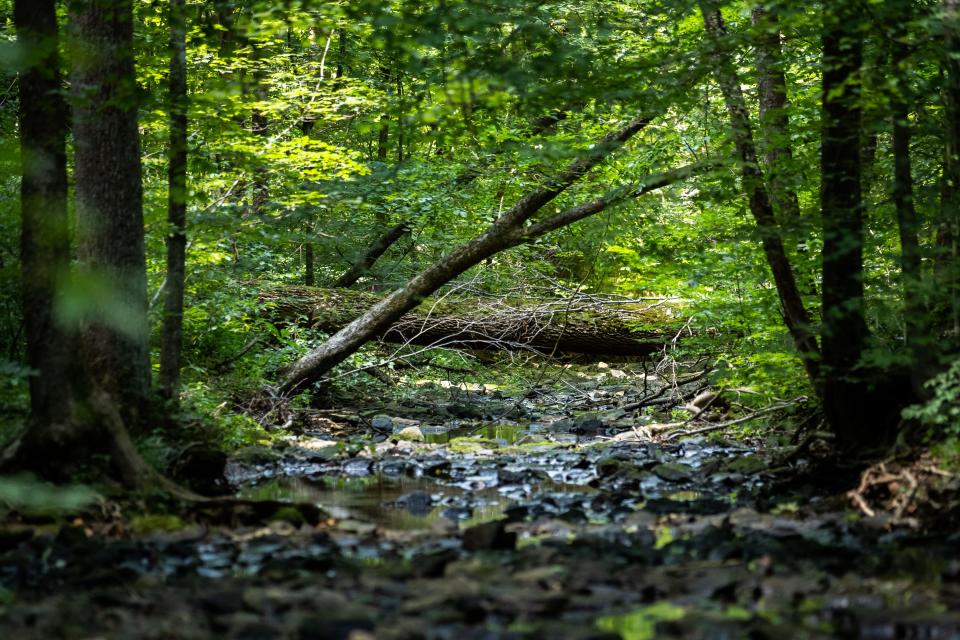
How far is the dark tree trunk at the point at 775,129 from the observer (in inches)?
277

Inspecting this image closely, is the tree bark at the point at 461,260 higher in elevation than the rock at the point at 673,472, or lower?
higher

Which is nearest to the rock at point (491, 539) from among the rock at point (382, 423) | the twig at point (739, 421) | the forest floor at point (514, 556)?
the forest floor at point (514, 556)

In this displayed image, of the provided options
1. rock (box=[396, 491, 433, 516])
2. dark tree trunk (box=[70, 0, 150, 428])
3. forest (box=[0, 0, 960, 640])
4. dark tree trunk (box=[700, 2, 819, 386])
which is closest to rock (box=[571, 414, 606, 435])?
forest (box=[0, 0, 960, 640])

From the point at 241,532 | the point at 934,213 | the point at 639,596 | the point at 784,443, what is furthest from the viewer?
the point at 784,443

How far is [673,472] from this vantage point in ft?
27.2

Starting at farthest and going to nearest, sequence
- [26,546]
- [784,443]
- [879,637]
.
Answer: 1. [784,443]
2. [26,546]
3. [879,637]

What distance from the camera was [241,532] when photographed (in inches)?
229

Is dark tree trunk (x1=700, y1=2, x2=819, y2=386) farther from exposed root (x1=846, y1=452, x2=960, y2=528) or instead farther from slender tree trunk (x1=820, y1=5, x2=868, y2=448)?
exposed root (x1=846, y1=452, x2=960, y2=528)

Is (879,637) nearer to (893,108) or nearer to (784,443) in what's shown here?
(893,108)

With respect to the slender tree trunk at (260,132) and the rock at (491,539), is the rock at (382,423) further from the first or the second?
→ the rock at (491,539)

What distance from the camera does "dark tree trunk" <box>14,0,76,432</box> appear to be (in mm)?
5949

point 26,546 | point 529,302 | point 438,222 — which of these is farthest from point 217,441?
point 438,222

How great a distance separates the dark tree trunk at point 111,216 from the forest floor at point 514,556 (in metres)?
1.42

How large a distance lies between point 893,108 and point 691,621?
156 inches
